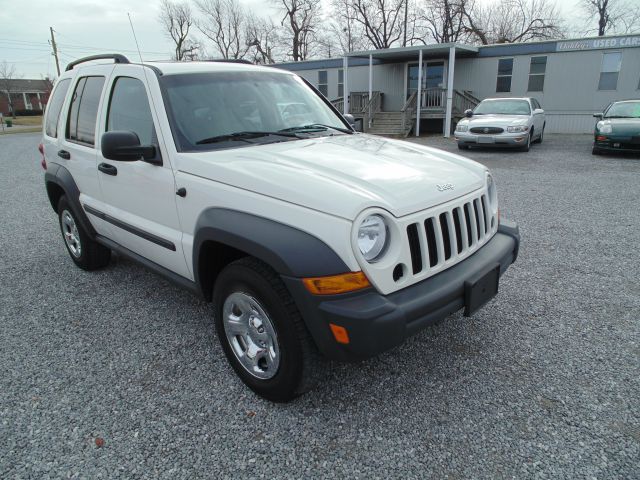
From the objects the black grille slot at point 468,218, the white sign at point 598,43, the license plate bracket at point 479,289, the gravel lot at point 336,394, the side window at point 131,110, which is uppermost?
the white sign at point 598,43

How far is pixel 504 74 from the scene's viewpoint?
20.1m

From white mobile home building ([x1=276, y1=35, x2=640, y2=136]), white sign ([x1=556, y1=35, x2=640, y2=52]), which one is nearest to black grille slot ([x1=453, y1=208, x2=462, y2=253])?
white mobile home building ([x1=276, y1=35, x2=640, y2=136])

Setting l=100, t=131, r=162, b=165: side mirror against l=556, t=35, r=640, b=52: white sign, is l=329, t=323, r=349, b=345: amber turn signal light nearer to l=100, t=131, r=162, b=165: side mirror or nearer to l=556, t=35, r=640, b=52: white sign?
l=100, t=131, r=162, b=165: side mirror

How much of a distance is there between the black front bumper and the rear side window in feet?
8.63

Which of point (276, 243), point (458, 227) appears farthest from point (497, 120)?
point (276, 243)

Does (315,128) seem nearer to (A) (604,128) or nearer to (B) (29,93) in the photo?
(A) (604,128)

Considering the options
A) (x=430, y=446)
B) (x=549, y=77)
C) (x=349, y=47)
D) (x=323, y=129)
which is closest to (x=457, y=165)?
(x=323, y=129)

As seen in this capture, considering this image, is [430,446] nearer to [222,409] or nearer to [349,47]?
[222,409]

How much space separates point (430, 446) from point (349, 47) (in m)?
48.1

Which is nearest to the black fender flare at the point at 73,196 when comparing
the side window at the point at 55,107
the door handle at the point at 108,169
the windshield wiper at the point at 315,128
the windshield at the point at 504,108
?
the side window at the point at 55,107

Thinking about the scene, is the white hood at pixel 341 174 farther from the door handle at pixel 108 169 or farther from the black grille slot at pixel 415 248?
the door handle at pixel 108 169

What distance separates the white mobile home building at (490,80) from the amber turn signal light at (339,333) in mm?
17908

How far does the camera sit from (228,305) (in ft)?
8.25

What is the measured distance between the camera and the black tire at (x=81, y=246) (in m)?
4.23
